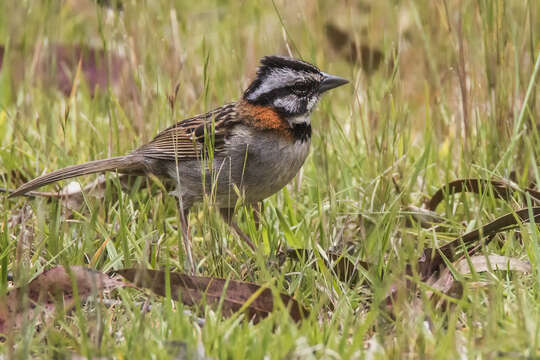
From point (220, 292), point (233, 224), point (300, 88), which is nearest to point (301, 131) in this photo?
point (300, 88)

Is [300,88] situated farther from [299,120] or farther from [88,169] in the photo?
[88,169]

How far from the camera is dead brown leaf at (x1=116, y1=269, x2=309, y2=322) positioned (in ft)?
10.4

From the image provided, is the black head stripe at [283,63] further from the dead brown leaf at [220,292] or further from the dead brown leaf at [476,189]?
the dead brown leaf at [220,292]

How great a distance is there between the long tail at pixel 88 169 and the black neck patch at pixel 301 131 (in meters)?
0.92

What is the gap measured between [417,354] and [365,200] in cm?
194

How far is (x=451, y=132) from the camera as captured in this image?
5.29 meters

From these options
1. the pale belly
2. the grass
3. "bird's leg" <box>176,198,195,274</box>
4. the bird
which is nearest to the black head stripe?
the bird

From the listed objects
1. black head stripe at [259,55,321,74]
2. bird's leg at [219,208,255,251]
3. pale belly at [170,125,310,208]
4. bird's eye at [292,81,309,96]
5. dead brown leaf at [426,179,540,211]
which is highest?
black head stripe at [259,55,321,74]

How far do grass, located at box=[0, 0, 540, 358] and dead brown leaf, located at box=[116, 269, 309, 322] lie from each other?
0.23 feet

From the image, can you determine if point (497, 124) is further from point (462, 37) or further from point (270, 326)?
point (270, 326)

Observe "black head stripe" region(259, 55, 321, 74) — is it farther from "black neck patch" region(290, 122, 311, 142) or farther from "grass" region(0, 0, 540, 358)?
"black neck patch" region(290, 122, 311, 142)

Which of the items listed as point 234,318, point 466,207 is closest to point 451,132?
point 466,207

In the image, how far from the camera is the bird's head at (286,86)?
15.1 feet

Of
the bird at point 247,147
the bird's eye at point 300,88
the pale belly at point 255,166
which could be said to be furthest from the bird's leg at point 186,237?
the bird's eye at point 300,88
